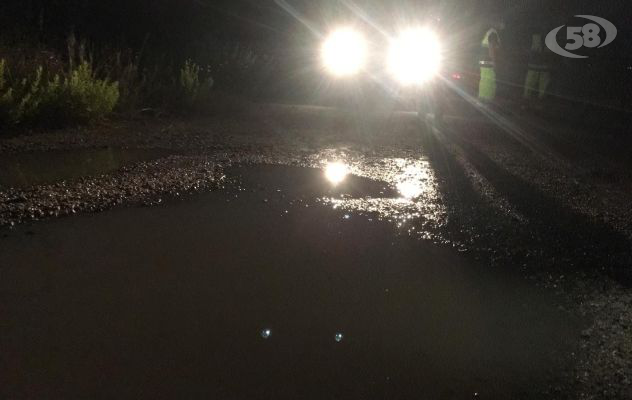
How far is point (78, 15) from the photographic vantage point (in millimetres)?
12023

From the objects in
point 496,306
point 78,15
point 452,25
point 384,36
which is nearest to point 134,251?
point 496,306

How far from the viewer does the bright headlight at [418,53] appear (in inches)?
371

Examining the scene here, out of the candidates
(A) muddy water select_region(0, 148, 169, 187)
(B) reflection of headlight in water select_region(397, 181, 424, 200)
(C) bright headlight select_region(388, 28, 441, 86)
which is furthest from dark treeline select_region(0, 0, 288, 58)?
(B) reflection of headlight in water select_region(397, 181, 424, 200)

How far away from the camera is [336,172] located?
19.5 ft

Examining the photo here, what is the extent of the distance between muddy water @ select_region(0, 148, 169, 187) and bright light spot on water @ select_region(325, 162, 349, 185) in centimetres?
187

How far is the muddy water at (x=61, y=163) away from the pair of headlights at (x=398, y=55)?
5.22 metres

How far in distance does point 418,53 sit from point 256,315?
24.7ft

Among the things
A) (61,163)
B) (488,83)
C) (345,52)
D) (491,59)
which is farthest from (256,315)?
(488,83)

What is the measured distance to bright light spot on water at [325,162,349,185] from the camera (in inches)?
224

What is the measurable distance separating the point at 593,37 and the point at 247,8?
860 cm

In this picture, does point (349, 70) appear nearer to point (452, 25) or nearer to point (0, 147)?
point (452, 25)

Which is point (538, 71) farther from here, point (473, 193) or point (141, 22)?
point (141, 22)

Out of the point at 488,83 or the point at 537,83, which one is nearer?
the point at 537,83

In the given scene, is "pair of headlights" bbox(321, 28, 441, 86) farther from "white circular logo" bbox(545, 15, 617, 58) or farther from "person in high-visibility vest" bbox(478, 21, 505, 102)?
"person in high-visibility vest" bbox(478, 21, 505, 102)
